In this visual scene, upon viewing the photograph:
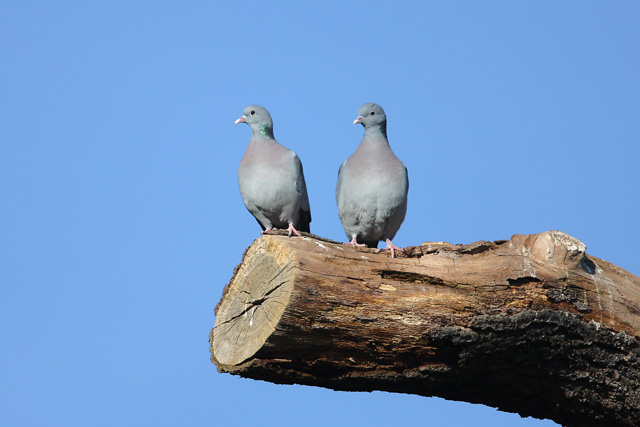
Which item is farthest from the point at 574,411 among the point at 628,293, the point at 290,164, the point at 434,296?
the point at 290,164

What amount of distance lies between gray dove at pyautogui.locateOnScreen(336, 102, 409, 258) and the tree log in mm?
1894

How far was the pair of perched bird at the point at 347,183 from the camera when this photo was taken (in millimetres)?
6781

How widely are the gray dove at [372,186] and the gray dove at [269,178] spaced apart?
1.48 ft

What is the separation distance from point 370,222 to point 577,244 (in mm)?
2449

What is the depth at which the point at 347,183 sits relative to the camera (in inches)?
271

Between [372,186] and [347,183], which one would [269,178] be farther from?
[372,186]

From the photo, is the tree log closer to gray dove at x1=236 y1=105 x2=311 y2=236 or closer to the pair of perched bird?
the pair of perched bird

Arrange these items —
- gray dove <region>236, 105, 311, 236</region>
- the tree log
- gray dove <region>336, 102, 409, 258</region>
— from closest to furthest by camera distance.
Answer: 1. the tree log
2. gray dove <region>336, 102, 409, 258</region>
3. gray dove <region>236, 105, 311, 236</region>

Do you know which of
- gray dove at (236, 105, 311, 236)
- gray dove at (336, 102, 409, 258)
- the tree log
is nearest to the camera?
the tree log

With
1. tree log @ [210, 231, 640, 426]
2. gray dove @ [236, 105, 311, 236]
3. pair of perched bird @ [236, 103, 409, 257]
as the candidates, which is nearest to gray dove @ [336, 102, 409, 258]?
pair of perched bird @ [236, 103, 409, 257]

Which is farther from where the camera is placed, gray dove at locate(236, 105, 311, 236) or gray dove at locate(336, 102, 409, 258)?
gray dove at locate(236, 105, 311, 236)

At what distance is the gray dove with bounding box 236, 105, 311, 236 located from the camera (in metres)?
7.15

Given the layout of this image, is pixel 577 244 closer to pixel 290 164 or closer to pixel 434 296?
pixel 434 296

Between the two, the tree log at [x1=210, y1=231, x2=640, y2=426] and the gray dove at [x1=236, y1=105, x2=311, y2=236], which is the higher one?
the gray dove at [x1=236, y1=105, x2=311, y2=236]
